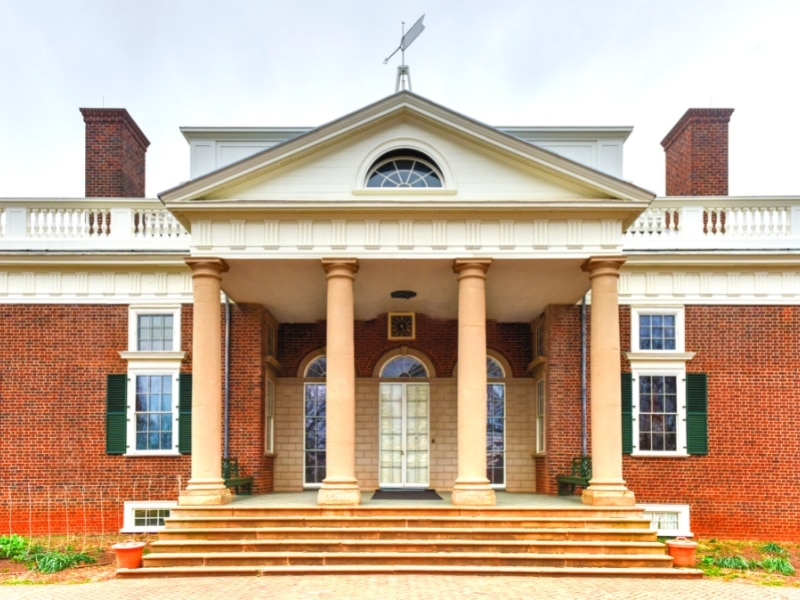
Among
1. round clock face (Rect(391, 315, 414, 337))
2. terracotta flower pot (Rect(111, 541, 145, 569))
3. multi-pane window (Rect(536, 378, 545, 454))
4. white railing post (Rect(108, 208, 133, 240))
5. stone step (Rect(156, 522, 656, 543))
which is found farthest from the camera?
round clock face (Rect(391, 315, 414, 337))

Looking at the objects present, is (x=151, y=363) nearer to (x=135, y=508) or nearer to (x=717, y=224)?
(x=135, y=508)

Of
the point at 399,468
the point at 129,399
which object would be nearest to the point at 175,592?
the point at 129,399

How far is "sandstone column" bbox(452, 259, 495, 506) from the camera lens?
14984 millimetres

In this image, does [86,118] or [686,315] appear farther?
[86,118]

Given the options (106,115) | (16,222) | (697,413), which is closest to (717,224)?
(697,413)

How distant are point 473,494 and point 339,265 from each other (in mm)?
4595

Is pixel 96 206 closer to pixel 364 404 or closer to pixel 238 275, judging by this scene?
pixel 238 275

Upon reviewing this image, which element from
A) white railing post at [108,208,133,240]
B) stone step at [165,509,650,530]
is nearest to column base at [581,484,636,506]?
stone step at [165,509,650,530]

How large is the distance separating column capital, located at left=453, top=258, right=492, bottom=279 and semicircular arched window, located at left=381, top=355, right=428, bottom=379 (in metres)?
5.96

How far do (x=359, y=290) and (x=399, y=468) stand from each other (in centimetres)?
489

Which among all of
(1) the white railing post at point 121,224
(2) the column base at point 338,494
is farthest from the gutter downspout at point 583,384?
(1) the white railing post at point 121,224

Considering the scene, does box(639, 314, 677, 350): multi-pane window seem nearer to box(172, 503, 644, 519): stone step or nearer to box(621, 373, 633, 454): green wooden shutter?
box(621, 373, 633, 454): green wooden shutter

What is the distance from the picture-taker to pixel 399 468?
20656 millimetres

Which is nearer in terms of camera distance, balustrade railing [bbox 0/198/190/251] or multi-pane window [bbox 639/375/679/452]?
multi-pane window [bbox 639/375/679/452]
